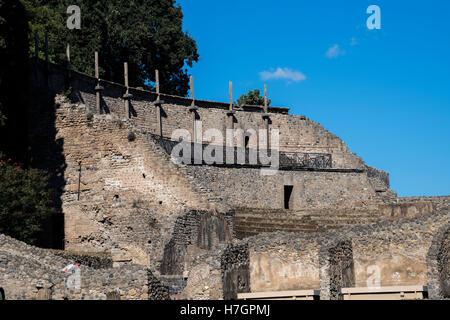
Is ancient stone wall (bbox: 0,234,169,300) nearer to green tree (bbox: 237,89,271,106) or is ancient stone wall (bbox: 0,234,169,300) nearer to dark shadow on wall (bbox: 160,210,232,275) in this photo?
dark shadow on wall (bbox: 160,210,232,275)

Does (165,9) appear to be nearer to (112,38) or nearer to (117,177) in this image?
(112,38)

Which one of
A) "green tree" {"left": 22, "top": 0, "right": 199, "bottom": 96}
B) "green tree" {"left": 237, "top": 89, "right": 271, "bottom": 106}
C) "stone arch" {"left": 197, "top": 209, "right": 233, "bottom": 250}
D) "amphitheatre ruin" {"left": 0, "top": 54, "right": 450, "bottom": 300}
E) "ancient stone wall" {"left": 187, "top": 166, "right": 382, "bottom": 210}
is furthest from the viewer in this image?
"green tree" {"left": 237, "top": 89, "right": 271, "bottom": 106}

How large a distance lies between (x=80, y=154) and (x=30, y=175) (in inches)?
154

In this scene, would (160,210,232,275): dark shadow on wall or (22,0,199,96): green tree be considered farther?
(22,0,199,96): green tree

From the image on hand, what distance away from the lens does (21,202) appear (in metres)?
25.4

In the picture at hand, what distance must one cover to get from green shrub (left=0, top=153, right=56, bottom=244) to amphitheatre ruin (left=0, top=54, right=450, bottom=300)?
2326 mm

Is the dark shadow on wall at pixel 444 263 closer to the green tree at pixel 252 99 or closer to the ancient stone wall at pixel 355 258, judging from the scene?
the ancient stone wall at pixel 355 258

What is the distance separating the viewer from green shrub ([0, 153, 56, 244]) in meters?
24.9

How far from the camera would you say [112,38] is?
46.4 m

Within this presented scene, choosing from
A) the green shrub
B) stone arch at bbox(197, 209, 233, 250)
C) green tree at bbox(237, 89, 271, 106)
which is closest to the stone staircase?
stone arch at bbox(197, 209, 233, 250)

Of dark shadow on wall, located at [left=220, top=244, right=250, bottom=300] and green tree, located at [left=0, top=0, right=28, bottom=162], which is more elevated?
green tree, located at [left=0, top=0, right=28, bottom=162]

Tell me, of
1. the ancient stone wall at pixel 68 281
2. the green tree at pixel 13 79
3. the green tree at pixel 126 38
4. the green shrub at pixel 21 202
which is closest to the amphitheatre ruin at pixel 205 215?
the ancient stone wall at pixel 68 281

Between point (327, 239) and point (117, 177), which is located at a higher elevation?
point (117, 177)
